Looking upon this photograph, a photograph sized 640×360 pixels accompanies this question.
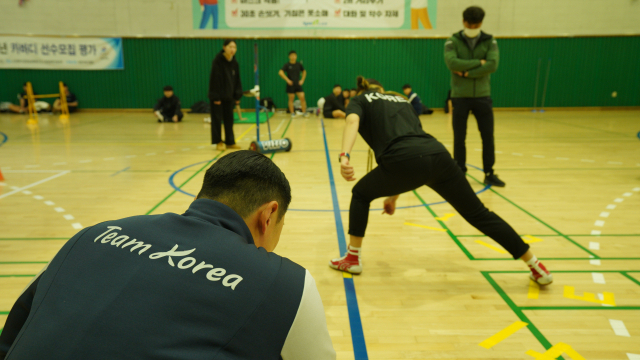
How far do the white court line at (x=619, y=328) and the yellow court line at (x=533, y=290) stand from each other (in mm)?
404

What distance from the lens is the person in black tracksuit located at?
843 millimetres

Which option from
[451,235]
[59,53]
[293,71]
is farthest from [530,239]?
[59,53]

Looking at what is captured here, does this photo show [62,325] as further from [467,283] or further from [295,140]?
[295,140]

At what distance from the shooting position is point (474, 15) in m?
5.00

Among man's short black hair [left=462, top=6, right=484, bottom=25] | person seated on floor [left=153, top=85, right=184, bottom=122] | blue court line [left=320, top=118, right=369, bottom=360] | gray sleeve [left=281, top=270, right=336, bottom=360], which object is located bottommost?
blue court line [left=320, top=118, right=369, bottom=360]

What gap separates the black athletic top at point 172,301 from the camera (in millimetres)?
841

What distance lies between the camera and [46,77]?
14758 millimetres

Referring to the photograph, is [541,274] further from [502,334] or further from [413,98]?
[413,98]

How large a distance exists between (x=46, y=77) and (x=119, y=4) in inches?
132

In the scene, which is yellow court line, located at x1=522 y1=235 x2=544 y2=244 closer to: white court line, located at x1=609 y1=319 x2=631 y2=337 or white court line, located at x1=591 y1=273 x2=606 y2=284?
white court line, located at x1=591 y1=273 x2=606 y2=284

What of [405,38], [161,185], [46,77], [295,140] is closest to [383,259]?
[161,185]

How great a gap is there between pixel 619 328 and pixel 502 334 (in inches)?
24.5

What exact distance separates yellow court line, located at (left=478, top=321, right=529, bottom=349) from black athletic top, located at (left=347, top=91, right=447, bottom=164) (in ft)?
3.36

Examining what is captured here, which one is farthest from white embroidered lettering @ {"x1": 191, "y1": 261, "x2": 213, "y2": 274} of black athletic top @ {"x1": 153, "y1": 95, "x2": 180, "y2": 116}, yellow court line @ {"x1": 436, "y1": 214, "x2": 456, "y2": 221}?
black athletic top @ {"x1": 153, "y1": 95, "x2": 180, "y2": 116}
